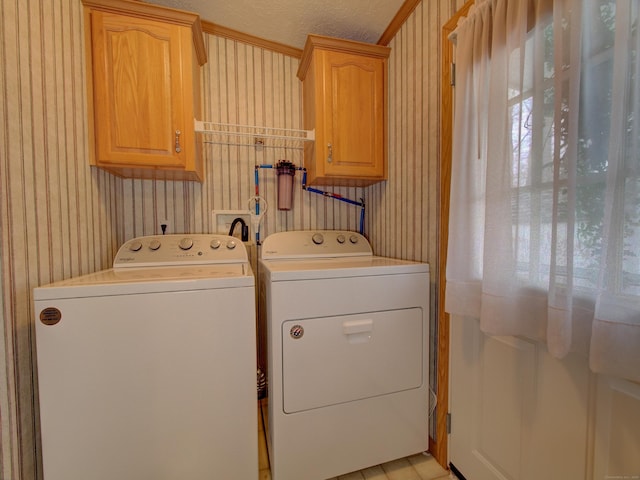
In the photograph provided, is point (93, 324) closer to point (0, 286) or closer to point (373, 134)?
point (0, 286)

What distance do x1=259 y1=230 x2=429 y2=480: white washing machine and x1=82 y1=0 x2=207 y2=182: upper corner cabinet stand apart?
0.93 meters

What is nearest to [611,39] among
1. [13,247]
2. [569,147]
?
[569,147]

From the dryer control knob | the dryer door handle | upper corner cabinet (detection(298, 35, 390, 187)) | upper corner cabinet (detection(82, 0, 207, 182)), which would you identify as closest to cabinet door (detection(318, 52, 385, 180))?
upper corner cabinet (detection(298, 35, 390, 187))

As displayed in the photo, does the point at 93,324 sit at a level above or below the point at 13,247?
below

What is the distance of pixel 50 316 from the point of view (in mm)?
855

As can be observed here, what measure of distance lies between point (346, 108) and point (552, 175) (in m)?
1.19

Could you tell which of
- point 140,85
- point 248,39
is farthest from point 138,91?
point 248,39

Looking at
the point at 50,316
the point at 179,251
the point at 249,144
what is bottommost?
the point at 50,316

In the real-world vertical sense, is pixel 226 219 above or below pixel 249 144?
below

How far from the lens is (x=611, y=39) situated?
62 cm

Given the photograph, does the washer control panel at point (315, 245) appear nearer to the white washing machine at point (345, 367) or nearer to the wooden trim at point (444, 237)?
the white washing machine at point (345, 367)

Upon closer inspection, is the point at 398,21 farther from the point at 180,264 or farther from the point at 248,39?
the point at 180,264

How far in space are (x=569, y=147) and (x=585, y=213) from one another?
6.9 inches

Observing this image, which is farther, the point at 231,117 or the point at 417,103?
the point at 231,117
